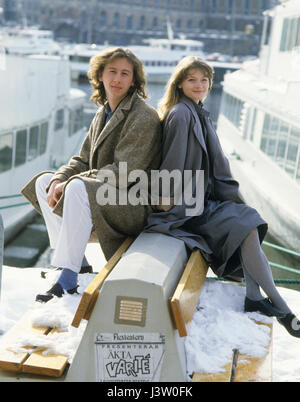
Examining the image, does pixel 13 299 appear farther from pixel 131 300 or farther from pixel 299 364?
pixel 299 364

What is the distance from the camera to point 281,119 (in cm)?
1205

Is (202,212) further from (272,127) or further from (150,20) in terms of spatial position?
(150,20)

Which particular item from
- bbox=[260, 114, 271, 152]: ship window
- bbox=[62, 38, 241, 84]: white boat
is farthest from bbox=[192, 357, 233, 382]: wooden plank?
bbox=[62, 38, 241, 84]: white boat

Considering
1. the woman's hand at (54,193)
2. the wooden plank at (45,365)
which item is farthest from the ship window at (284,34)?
the wooden plank at (45,365)

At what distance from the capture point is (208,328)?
11.4 feet

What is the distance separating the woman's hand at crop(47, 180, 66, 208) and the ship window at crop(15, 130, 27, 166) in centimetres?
961

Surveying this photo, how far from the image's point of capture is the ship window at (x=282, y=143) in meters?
11.8

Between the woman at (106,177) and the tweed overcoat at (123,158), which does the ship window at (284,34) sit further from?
the tweed overcoat at (123,158)

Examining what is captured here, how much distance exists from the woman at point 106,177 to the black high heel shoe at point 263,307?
0.85 m

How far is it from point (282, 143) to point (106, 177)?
28.8 ft

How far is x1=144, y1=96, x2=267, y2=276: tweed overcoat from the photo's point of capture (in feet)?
12.4

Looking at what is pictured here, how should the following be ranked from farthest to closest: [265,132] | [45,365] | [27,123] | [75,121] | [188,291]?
[75,121], [265,132], [27,123], [188,291], [45,365]

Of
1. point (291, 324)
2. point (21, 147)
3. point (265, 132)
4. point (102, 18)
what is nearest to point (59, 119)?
point (21, 147)

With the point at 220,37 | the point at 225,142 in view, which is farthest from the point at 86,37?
the point at 225,142
